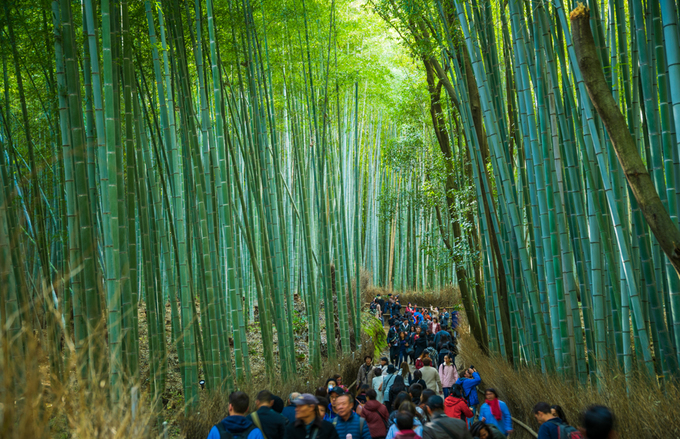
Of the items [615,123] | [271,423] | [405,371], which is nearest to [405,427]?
[271,423]

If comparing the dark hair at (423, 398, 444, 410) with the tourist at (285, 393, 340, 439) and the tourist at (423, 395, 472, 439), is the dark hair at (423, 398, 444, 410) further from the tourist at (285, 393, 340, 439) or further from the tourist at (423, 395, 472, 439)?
the tourist at (285, 393, 340, 439)

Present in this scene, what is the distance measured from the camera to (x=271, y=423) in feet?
8.30

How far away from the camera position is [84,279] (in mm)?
3133

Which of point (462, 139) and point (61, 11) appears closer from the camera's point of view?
point (61, 11)

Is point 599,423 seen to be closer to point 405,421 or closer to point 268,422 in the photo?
point 405,421

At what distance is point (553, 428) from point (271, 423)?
4.33 feet

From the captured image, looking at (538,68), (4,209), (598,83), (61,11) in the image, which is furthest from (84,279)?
(538,68)

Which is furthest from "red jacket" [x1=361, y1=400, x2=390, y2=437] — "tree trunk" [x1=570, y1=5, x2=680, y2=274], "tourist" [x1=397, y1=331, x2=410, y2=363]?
"tourist" [x1=397, y1=331, x2=410, y2=363]

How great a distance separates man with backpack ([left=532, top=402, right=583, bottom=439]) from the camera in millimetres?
2367

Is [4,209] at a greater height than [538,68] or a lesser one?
lesser

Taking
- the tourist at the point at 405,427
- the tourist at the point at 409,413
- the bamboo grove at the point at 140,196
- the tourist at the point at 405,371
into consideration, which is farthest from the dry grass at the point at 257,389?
the tourist at the point at 405,427

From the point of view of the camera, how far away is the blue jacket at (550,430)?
2424 millimetres

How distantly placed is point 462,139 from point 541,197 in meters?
3.86

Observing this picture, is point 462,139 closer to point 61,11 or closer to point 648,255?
point 648,255
